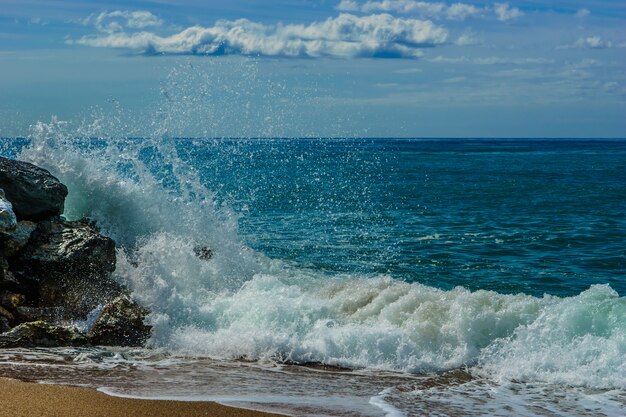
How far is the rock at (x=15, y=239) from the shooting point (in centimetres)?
1116

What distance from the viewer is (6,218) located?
1121 centimetres

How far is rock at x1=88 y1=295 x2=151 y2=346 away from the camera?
33.3ft

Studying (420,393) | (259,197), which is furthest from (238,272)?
(259,197)

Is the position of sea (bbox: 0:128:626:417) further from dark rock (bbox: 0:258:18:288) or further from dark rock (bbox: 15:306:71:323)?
dark rock (bbox: 0:258:18:288)

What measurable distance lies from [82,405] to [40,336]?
2742 millimetres

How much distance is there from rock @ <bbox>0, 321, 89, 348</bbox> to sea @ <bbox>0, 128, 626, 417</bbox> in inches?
9.5

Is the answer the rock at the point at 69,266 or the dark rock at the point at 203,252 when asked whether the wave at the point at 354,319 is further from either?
the rock at the point at 69,266

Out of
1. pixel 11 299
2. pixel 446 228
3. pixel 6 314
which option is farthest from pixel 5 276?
pixel 446 228

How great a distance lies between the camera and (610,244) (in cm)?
1869

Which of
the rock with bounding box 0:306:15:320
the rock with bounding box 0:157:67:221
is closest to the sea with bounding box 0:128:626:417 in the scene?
the rock with bounding box 0:306:15:320

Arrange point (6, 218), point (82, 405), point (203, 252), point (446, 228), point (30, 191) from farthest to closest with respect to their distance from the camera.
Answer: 1. point (446, 228)
2. point (203, 252)
3. point (30, 191)
4. point (6, 218)
5. point (82, 405)

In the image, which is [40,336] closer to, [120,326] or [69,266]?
[120,326]

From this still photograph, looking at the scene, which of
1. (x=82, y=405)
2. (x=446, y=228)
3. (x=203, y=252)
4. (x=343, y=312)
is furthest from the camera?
(x=446, y=228)

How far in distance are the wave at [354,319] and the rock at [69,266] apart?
0.51m
